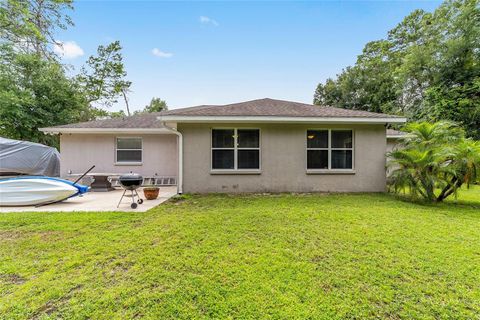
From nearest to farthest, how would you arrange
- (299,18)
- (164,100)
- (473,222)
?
(473,222) < (299,18) < (164,100)

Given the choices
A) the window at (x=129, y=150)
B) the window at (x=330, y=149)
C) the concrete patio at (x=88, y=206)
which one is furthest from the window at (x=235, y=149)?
the window at (x=129, y=150)

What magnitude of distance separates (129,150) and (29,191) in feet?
16.0

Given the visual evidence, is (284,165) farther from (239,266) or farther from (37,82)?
(37,82)

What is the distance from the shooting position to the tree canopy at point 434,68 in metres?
12.6

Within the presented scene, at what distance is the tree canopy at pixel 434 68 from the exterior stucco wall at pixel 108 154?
1552 centimetres

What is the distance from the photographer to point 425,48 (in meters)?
15.1

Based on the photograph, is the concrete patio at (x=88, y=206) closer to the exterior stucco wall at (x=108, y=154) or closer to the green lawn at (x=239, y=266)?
the green lawn at (x=239, y=266)

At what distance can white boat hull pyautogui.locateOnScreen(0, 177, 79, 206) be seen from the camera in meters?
6.01

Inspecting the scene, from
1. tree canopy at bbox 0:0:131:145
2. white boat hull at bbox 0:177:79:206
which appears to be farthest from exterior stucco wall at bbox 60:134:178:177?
tree canopy at bbox 0:0:131:145

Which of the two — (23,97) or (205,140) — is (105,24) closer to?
(23,97)

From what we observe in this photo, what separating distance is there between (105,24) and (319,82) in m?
23.5

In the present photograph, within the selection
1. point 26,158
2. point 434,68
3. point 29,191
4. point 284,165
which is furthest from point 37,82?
point 434,68

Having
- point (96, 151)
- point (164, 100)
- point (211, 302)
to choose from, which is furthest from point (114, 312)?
point (164, 100)

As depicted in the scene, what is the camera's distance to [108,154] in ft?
34.7
